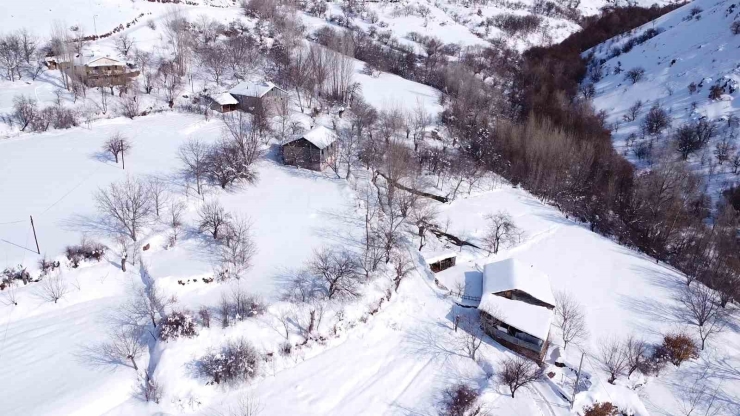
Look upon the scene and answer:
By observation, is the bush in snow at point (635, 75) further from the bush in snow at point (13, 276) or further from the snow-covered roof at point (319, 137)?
the bush in snow at point (13, 276)

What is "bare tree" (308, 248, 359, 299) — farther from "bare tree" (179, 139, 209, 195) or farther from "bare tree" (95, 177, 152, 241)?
"bare tree" (179, 139, 209, 195)

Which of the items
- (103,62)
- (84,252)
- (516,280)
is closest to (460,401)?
(516,280)

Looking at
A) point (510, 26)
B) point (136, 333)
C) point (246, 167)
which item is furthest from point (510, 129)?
point (510, 26)

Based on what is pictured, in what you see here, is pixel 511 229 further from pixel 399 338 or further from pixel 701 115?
pixel 701 115

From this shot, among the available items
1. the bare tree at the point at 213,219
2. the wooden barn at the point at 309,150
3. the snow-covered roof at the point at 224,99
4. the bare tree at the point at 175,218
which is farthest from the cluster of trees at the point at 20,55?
the bare tree at the point at 213,219

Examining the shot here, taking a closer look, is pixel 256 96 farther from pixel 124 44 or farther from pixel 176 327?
pixel 176 327

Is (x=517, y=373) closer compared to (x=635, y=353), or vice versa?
(x=517, y=373)
